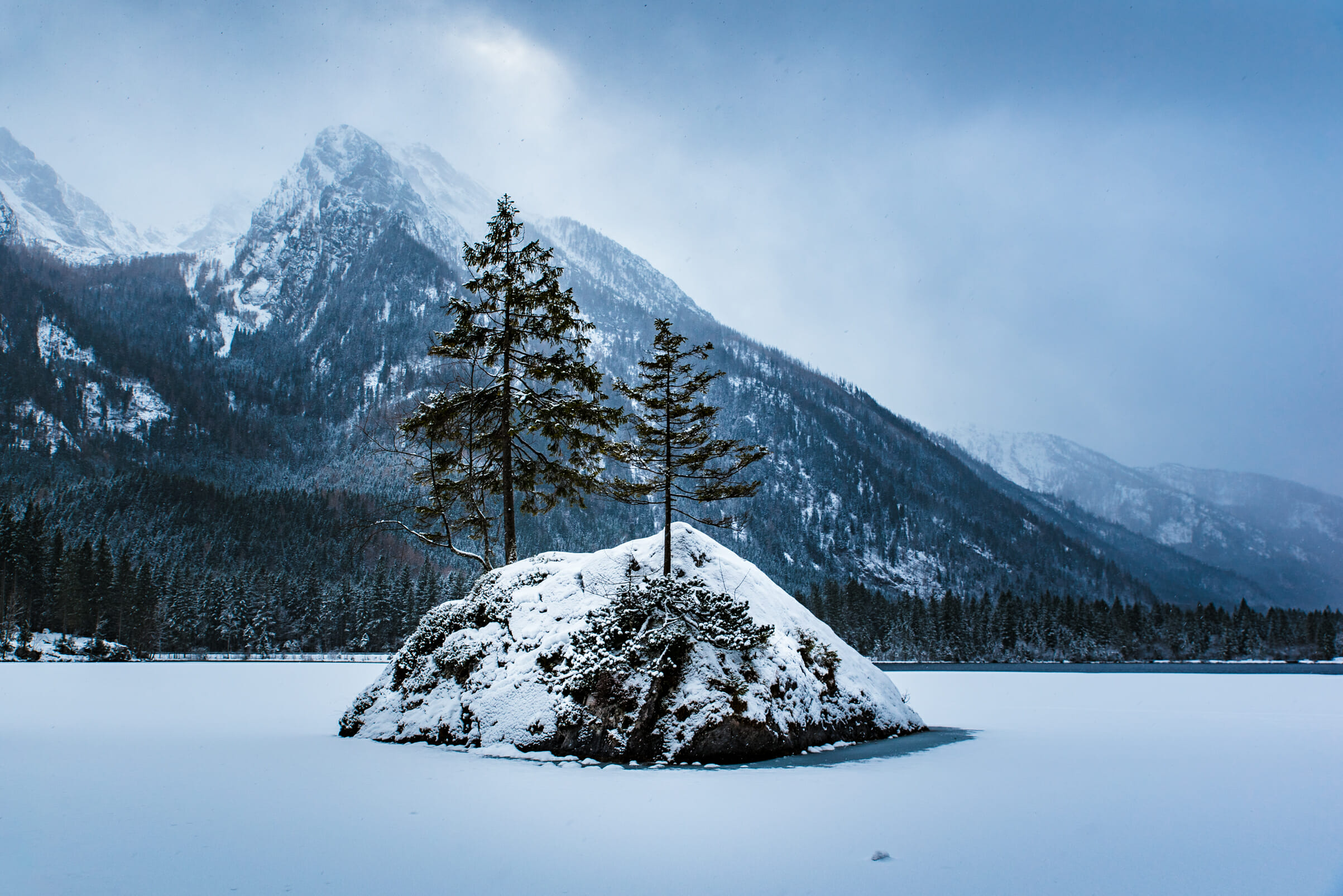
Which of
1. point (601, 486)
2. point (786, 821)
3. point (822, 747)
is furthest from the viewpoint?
point (601, 486)

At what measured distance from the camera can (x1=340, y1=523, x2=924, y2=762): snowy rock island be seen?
13.6 m

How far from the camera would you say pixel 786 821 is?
828 cm

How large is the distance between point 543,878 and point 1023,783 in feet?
26.7

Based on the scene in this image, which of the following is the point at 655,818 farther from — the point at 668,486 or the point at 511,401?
the point at 511,401

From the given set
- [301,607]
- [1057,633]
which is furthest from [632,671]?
[1057,633]

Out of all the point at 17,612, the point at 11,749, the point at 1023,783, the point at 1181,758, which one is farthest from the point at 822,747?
the point at 17,612

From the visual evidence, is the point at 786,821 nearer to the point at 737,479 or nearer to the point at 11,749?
the point at 11,749

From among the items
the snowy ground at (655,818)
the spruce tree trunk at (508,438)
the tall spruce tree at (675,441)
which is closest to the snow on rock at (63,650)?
the snowy ground at (655,818)

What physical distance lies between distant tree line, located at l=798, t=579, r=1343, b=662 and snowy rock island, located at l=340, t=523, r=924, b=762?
3552 inches

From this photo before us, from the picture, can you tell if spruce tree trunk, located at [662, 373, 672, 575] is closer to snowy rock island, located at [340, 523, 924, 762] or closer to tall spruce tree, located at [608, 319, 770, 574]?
tall spruce tree, located at [608, 319, 770, 574]

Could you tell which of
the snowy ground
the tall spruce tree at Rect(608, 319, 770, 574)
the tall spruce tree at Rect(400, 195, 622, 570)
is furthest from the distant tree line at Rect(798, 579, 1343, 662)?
the snowy ground

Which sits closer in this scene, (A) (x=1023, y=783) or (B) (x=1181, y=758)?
(A) (x=1023, y=783)

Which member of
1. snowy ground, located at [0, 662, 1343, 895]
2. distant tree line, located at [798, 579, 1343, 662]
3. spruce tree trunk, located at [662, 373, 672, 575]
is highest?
spruce tree trunk, located at [662, 373, 672, 575]

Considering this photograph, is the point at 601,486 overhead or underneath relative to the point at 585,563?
overhead
